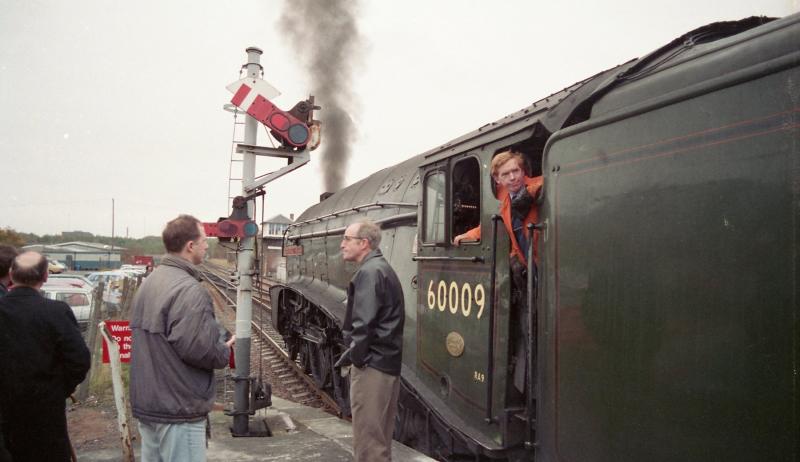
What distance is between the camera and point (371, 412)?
312 centimetres

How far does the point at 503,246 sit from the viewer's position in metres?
3.20

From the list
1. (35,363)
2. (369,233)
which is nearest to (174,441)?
(35,363)

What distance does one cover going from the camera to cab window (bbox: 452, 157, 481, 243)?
3.95 metres

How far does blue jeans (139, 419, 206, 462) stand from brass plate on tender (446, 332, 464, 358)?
68.1 inches

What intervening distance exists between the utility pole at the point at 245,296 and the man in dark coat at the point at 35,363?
207 cm

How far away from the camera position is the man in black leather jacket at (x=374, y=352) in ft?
10.1

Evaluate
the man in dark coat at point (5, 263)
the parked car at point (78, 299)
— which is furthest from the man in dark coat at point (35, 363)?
the parked car at point (78, 299)

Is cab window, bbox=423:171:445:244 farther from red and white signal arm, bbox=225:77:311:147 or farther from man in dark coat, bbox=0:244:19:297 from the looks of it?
man in dark coat, bbox=0:244:19:297

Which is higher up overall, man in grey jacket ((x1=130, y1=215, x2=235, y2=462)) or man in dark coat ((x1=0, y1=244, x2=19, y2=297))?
man in dark coat ((x1=0, y1=244, x2=19, y2=297))

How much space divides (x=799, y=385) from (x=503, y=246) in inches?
68.9

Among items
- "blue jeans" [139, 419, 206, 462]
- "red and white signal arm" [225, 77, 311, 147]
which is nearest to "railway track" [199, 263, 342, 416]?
"red and white signal arm" [225, 77, 311, 147]

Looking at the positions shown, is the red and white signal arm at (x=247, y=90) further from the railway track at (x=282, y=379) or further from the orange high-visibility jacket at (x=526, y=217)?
the orange high-visibility jacket at (x=526, y=217)

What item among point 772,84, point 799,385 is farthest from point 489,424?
point 772,84

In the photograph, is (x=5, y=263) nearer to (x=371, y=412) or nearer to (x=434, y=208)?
(x=371, y=412)
